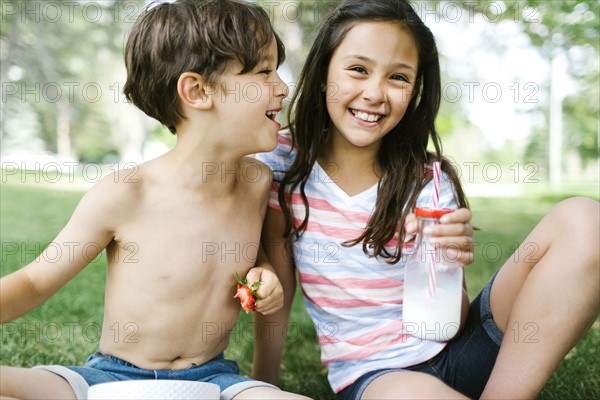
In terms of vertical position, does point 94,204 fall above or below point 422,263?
above

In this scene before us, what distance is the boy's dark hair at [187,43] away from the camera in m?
1.83

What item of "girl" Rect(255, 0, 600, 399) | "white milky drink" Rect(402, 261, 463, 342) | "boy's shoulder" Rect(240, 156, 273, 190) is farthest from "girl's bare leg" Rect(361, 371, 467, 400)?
"boy's shoulder" Rect(240, 156, 273, 190)

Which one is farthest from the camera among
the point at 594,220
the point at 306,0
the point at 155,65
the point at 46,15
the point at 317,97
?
the point at 46,15

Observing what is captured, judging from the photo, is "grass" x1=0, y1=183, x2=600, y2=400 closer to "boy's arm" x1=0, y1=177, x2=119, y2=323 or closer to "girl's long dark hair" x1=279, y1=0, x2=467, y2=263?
"girl's long dark hair" x1=279, y1=0, x2=467, y2=263

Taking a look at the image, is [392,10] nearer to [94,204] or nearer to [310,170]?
[310,170]

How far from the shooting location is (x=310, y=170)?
2.09m

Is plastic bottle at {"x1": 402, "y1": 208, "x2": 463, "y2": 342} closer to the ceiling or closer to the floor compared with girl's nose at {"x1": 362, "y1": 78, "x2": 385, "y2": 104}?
closer to the floor

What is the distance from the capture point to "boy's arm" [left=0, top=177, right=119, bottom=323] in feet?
5.14

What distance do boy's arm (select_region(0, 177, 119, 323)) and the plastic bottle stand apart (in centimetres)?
79

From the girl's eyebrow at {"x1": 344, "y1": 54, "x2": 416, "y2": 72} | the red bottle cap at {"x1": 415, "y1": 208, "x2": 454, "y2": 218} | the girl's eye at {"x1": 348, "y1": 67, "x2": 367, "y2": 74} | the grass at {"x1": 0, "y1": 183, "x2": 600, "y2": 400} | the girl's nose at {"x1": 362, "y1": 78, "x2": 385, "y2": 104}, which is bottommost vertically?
the grass at {"x1": 0, "y1": 183, "x2": 600, "y2": 400}

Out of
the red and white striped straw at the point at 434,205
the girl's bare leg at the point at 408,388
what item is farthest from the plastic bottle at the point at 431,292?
the girl's bare leg at the point at 408,388

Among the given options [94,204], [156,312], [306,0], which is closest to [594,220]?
[156,312]

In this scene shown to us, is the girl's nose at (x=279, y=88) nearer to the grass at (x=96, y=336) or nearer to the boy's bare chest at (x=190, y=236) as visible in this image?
the boy's bare chest at (x=190, y=236)

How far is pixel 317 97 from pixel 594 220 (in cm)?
91
